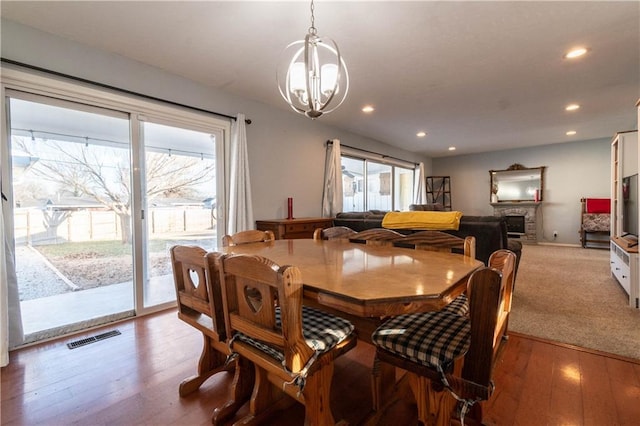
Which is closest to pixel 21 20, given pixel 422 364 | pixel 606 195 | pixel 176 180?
pixel 176 180

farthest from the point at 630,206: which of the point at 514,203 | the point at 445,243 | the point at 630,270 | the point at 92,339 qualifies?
the point at 92,339

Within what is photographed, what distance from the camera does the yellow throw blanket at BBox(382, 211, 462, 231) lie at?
3213 millimetres

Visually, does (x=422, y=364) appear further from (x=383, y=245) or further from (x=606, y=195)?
(x=606, y=195)

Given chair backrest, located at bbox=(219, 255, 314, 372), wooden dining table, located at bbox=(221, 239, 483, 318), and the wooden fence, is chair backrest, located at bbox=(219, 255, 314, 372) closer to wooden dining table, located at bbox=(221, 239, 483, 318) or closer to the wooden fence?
wooden dining table, located at bbox=(221, 239, 483, 318)

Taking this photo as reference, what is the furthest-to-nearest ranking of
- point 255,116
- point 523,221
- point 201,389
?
1. point 523,221
2. point 255,116
3. point 201,389

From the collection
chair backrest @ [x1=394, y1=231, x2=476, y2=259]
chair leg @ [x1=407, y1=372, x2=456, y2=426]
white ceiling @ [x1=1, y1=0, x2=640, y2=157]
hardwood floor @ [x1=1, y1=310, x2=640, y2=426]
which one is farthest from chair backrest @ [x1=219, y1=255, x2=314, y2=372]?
white ceiling @ [x1=1, y1=0, x2=640, y2=157]

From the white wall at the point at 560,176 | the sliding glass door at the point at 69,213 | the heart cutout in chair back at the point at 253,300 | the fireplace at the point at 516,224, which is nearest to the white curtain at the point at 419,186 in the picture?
the white wall at the point at 560,176

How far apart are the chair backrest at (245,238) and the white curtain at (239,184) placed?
1049 mm

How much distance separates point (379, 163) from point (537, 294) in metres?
3.83

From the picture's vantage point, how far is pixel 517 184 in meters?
7.29

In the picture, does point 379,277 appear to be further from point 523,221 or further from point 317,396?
point 523,221

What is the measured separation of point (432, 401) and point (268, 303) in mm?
718

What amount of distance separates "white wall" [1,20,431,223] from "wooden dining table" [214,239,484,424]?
76.5 inches

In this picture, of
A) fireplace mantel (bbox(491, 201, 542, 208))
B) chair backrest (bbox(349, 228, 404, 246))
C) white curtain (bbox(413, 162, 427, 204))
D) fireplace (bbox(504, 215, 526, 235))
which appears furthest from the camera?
white curtain (bbox(413, 162, 427, 204))
